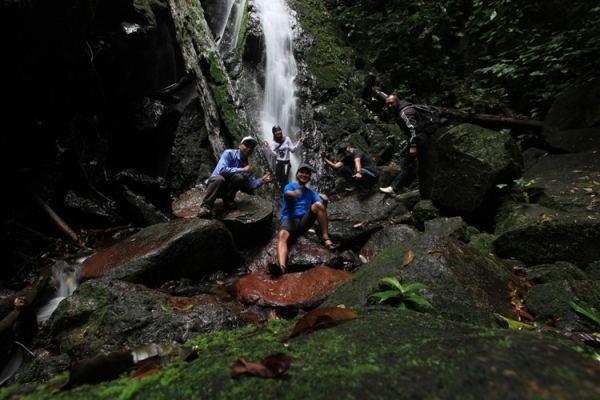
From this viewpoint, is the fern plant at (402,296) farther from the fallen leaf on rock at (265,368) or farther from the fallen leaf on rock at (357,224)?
the fallen leaf on rock at (357,224)

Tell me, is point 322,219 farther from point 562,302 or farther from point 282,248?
point 562,302

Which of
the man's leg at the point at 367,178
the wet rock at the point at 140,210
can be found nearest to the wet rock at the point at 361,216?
the man's leg at the point at 367,178

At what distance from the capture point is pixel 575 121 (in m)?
7.21

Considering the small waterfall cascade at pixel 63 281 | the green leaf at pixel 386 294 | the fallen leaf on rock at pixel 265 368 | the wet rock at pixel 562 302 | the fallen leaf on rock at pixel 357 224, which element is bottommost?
the small waterfall cascade at pixel 63 281

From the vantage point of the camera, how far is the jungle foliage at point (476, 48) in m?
7.79

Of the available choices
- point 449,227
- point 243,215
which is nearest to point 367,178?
point 449,227

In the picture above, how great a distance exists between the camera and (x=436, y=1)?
12609 mm

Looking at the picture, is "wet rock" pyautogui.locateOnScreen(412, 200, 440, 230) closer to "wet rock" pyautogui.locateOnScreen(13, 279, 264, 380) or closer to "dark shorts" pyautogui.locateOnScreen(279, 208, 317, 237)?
"dark shorts" pyautogui.locateOnScreen(279, 208, 317, 237)

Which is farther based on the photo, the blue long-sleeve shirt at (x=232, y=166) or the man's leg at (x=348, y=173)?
the man's leg at (x=348, y=173)

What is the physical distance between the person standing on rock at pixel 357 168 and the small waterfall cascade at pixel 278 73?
243 cm

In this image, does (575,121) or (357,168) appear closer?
(575,121)

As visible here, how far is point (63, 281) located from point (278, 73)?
10115mm

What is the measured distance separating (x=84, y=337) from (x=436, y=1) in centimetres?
1506

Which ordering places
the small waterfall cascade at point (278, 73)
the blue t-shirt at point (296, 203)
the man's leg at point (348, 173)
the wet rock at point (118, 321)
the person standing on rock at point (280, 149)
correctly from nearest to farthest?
the wet rock at point (118, 321) → the blue t-shirt at point (296, 203) → the man's leg at point (348, 173) → the person standing on rock at point (280, 149) → the small waterfall cascade at point (278, 73)
